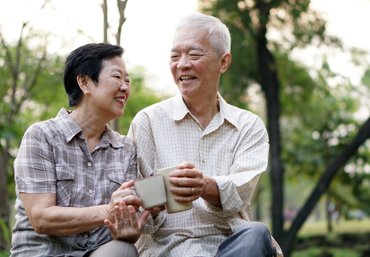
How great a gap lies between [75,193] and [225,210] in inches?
25.2

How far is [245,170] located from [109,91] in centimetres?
71

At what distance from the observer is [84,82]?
2.85 meters

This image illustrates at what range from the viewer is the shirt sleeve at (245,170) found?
2787mm

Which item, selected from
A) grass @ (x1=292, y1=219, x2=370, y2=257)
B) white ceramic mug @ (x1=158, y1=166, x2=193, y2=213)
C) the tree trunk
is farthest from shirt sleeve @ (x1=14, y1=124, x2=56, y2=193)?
grass @ (x1=292, y1=219, x2=370, y2=257)

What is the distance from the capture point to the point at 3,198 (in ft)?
19.4

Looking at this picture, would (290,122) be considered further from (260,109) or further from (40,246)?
(40,246)

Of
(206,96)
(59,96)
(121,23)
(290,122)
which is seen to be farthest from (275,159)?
(206,96)

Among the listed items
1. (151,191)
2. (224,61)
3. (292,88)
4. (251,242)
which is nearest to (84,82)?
(151,191)

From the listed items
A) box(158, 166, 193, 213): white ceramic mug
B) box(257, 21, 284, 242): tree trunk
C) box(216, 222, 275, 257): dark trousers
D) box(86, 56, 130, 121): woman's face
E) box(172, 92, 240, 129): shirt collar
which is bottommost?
box(257, 21, 284, 242): tree trunk

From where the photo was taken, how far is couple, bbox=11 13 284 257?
2557 millimetres

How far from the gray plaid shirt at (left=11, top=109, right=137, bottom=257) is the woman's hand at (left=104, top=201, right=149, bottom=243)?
19 cm

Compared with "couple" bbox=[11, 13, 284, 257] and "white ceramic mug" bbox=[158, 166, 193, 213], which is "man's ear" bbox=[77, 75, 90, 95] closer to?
"couple" bbox=[11, 13, 284, 257]

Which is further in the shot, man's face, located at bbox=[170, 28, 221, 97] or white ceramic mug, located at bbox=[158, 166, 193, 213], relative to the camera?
man's face, located at bbox=[170, 28, 221, 97]

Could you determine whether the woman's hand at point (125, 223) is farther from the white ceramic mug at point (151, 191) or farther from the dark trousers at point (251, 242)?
the dark trousers at point (251, 242)
